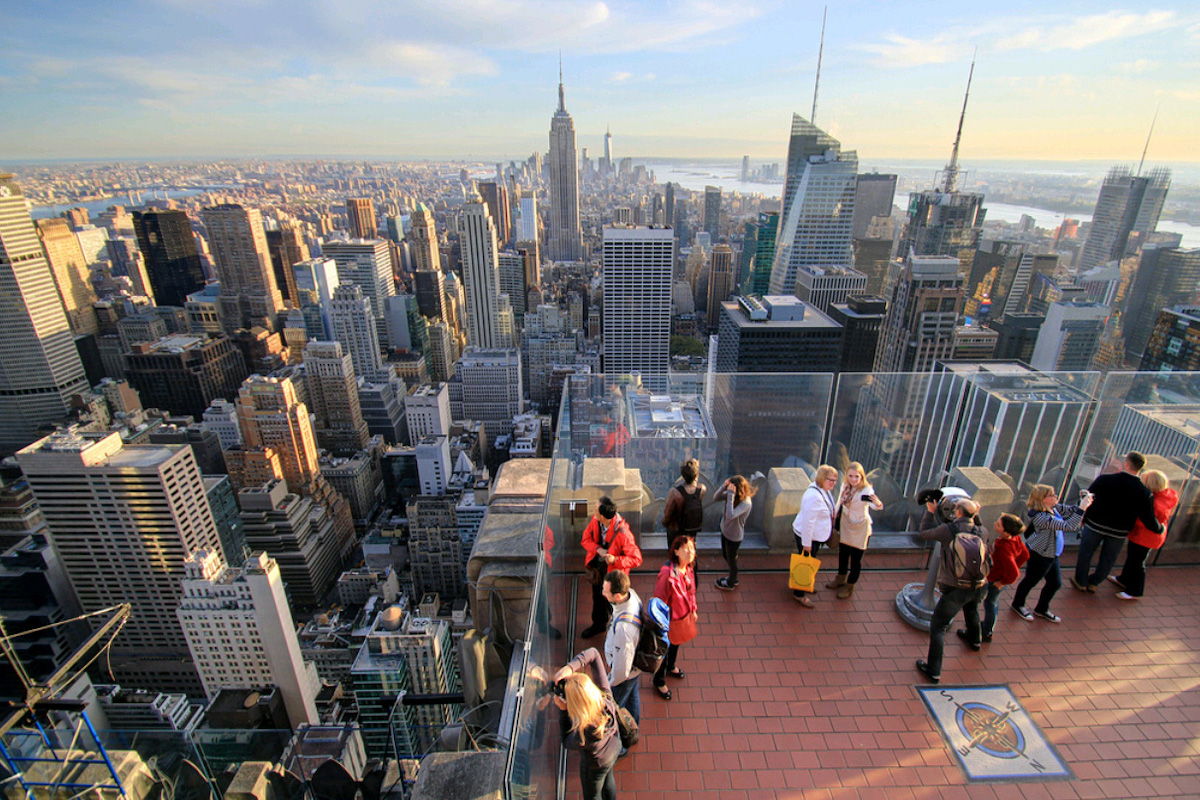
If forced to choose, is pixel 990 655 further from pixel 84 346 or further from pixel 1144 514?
pixel 84 346

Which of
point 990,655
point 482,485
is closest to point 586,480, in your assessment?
point 990,655

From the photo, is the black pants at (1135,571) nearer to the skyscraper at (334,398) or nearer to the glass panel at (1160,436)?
the glass panel at (1160,436)

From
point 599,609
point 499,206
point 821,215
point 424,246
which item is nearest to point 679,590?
point 599,609

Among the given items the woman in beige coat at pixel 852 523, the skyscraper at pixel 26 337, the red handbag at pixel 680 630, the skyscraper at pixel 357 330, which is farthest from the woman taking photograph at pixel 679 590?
the skyscraper at pixel 26 337

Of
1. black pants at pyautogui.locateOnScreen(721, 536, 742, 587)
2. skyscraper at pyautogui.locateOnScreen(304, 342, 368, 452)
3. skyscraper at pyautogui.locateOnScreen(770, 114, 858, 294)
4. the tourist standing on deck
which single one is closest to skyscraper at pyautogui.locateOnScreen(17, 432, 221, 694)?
skyscraper at pyautogui.locateOnScreen(304, 342, 368, 452)

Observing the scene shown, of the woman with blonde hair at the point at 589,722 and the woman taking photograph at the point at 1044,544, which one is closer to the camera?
the woman with blonde hair at the point at 589,722

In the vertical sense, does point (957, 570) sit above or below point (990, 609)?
above

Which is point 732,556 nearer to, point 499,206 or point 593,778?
point 593,778
